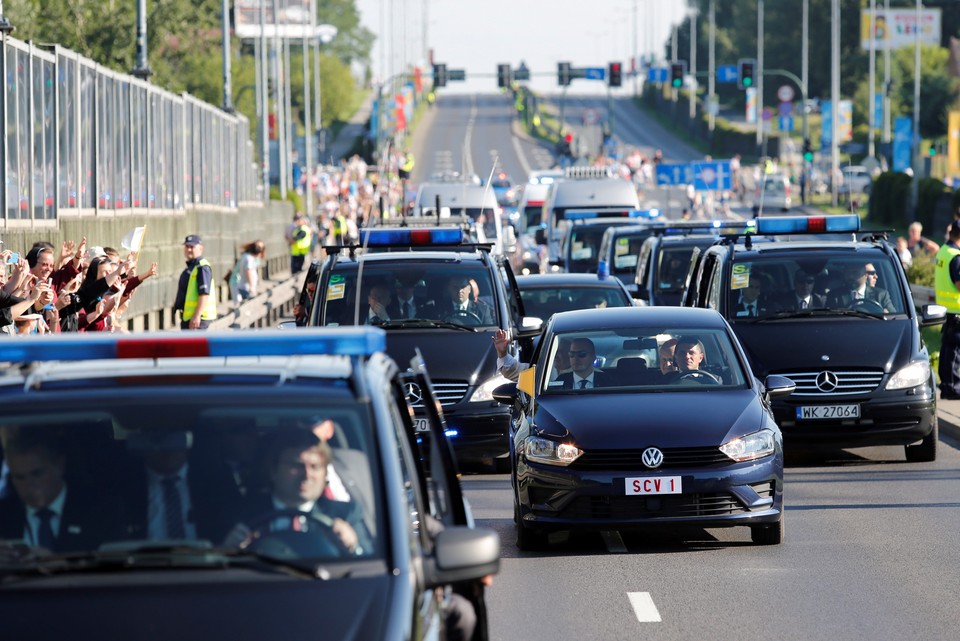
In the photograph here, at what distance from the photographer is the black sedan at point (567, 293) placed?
20953mm

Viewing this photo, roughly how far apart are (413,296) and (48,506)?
10.9 meters

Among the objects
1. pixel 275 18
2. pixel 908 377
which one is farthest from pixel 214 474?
pixel 275 18

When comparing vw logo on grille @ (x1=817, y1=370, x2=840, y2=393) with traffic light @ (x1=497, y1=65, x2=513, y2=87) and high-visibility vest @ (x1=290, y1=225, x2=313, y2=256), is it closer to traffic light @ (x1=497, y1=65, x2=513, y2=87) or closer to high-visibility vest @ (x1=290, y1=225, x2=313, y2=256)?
high-visibility vest @ (x1=290, y1=225, x2=313, y2=256)

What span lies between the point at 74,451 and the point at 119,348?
0.29 metres

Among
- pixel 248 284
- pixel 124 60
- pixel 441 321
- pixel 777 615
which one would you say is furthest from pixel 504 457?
pixel 124 60

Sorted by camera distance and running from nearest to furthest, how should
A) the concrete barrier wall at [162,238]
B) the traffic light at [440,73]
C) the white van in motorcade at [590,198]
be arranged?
1. the concrete barrier wall at [162,238]
2. the white van in motorcade at [590,198]
3. the traffic light at [440,73]

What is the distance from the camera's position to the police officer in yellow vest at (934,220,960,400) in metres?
19.4

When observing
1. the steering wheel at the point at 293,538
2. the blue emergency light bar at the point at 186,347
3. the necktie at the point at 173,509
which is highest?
the blue emergency light bar at the point at 186,347

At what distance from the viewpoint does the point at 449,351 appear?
601 inches

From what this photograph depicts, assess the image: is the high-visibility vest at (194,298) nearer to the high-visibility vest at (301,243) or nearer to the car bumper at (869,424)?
the car bumper at (869,424)

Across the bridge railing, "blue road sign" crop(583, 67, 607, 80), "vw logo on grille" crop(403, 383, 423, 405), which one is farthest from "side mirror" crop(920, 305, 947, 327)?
"blue road sign" crop(583, 67, 607, 80)

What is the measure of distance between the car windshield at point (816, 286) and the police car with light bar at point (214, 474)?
1117cm

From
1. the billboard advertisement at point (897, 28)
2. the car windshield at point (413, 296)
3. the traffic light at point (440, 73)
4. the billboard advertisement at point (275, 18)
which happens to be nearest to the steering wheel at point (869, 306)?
the car windshield at point (413, 296)

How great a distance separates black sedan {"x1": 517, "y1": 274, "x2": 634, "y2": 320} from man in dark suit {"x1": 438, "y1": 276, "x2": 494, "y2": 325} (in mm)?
4963
